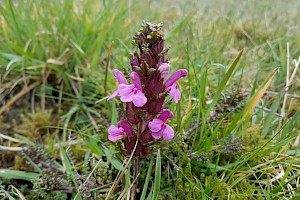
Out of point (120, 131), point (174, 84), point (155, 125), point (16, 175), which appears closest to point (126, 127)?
point (120, 131)

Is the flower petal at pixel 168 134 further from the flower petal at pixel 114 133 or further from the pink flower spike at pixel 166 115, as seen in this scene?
the flower petal at pixel 114 133

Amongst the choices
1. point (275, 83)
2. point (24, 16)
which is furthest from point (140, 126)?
point (24, 16)

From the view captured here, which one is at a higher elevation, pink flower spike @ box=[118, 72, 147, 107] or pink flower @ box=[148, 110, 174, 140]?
pink flower spike @ box=[118, 72, 147, 107]

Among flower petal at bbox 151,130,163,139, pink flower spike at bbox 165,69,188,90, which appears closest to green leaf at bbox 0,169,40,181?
flower petal at bbox 151,130,163,139

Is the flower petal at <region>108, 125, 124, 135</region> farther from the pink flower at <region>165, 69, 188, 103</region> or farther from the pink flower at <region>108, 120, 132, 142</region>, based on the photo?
the pink flower at <region>165, 69, 188, 103</region>

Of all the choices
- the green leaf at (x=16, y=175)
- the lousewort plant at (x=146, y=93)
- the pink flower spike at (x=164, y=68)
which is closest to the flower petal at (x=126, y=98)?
the lousewort plant at (x=146, y=93)

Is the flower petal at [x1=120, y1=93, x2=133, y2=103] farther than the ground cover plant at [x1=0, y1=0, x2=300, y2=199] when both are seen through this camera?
No

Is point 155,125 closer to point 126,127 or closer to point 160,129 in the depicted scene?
point 160,129
